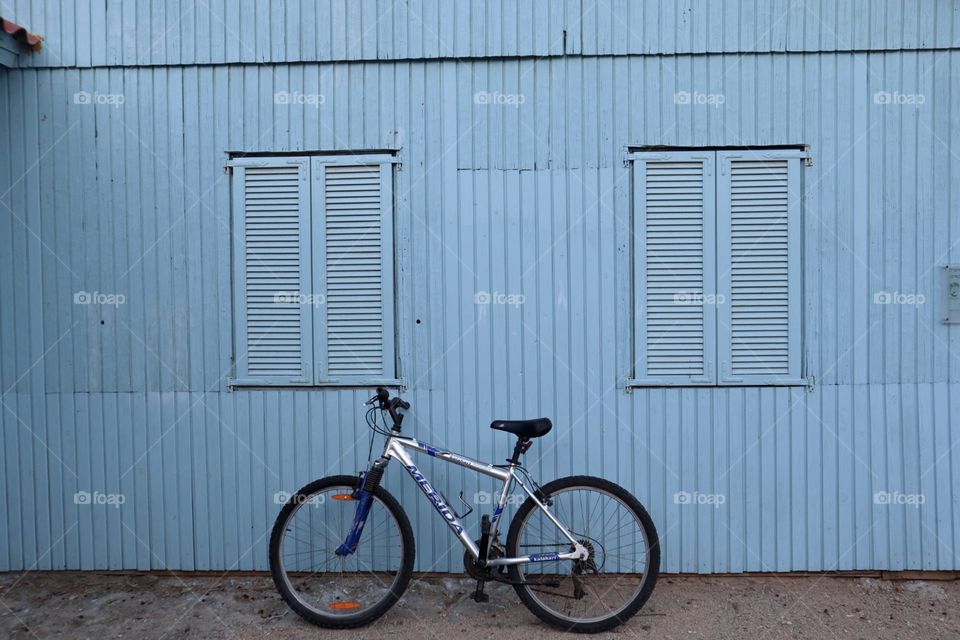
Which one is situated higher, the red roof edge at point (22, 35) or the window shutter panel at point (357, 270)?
the red roof edge at point (22, 35)

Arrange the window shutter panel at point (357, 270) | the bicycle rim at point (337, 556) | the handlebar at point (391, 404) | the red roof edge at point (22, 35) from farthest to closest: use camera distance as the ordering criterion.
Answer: the window shutter panel at point (357, 270) < the bicycle rim at point (337, 556) < the red roof edge at point (22, 35) < the handlebar at point (391, 404)

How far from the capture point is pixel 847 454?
14.2 ft

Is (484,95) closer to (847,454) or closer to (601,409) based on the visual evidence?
(601,409)

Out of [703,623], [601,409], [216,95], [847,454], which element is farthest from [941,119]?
[216,95]

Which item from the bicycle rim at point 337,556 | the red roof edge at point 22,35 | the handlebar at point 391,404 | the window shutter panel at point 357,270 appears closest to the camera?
the handlebar at point 391,404

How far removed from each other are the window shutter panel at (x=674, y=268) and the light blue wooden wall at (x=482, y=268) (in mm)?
124

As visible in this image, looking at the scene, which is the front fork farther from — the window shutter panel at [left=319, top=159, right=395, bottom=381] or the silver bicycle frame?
the window shutter panel at [left=319, top=159, right=395, bottom=381]

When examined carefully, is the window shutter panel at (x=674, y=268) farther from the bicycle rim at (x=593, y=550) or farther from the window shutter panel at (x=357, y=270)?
the window shutter panel at (x=357, y=270)

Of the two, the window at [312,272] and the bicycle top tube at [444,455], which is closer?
the bicycle top tube at [444,455]

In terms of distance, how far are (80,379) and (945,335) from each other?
5254 millimetres

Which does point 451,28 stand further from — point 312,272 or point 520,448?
point 520,448

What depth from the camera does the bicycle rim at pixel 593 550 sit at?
4055 mm

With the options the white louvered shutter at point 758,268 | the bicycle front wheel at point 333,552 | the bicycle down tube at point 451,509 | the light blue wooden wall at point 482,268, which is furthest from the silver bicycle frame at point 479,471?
the white louvered shutter at point 758,268

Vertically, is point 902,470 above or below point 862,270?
below
